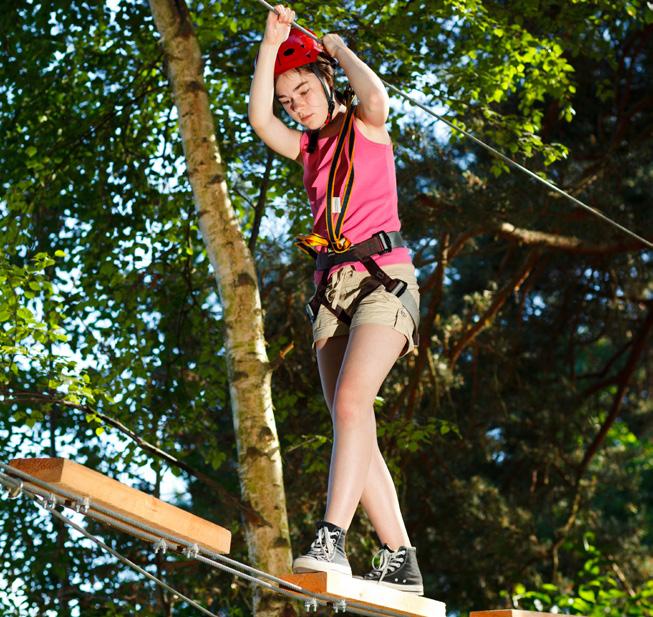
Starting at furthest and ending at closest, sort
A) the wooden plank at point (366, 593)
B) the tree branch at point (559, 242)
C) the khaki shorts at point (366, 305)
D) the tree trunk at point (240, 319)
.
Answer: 1. the tree branch at point (559, 242)
2. the tree trunk at point (240, 319)
3. the khaki shorts at point (366, 305)
4. the wooden plank at point (366, 593)

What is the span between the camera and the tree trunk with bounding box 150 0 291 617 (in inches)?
199

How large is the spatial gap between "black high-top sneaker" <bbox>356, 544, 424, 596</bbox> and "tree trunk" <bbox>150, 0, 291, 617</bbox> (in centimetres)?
181

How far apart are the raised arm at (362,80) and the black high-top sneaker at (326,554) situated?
1.23 metres

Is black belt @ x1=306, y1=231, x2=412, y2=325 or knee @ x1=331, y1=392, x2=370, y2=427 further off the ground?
black belt @ x1=306, y1=231, x2=412, y2=325

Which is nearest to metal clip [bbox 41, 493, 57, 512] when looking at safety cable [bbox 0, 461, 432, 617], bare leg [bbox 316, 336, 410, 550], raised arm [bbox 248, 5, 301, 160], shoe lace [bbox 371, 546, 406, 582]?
safety cable [bbox 0, 461, 432, 617]

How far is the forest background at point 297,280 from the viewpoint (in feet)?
23.3

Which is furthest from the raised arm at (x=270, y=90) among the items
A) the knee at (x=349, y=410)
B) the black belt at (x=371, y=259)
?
the knee at (x=349, y=410)

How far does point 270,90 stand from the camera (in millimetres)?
3328

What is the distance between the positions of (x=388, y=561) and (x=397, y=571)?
0.04 meters

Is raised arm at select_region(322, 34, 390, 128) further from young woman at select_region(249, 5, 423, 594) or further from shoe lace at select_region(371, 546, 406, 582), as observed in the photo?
shoe lace at select_region(371, 546, 406, 582)

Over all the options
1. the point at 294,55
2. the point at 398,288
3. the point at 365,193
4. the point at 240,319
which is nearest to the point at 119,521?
the point at 398,288

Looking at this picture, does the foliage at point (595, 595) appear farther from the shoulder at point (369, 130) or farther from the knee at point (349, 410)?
the shoulder at point (369, 130)

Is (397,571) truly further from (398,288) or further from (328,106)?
(328,106)

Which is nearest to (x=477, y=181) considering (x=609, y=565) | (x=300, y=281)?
(x=300, y=281)
